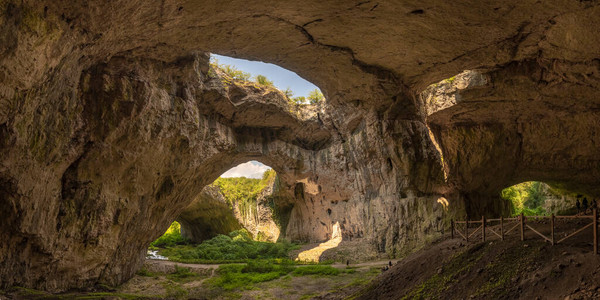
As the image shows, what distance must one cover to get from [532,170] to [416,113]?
7.76 metres

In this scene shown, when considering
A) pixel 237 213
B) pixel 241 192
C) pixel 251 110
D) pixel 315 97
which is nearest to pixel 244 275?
pixel 251 110

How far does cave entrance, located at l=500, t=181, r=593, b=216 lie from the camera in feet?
72.2

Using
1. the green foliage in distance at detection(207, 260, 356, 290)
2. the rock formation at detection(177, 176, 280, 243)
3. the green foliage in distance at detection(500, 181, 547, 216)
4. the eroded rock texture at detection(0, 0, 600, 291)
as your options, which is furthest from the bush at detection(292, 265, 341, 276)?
the green foliage in distance at detection(500, 181, 547, 216)

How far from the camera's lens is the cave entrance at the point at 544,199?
22000 millimetres

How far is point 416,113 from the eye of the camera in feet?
52.7

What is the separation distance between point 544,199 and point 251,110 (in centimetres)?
2459

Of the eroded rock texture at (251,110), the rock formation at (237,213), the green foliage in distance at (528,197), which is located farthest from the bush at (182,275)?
the green foliage in distance at (528,197)

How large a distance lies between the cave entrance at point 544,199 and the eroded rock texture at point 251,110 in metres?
3.31

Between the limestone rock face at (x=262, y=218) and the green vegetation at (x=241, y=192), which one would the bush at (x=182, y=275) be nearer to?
the limestone rock face at (x=262, y=218)

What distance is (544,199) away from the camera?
93.4 feet

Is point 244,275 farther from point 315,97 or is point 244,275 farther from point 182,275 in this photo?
point 315,97

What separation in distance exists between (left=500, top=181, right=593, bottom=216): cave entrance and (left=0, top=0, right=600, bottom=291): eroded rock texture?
3.31 metres

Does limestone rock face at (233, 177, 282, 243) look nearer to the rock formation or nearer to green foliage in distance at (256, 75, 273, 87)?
the rock formation

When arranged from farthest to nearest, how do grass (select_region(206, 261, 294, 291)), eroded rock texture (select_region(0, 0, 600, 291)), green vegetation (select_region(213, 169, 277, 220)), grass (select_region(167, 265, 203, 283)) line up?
green vegetation (select_region(213, 169, 277, 220)), grass (select_region(167, 265, 203, 283)), grass (select_region(206, 261, 294, 291)), eroded rock texture (select_region(0, 0, 600, 291))
